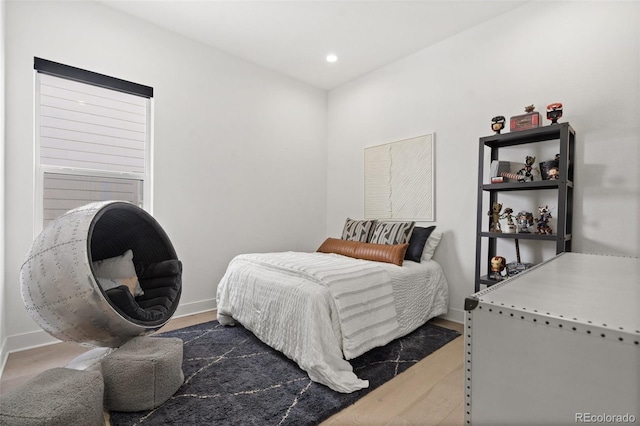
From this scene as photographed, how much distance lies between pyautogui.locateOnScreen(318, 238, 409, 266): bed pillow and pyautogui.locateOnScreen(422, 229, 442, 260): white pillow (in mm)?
338

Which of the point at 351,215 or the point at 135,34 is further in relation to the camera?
the point at 351,215

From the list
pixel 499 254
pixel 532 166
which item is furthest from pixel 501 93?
pixel 499 254

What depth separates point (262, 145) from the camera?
3.73 metres

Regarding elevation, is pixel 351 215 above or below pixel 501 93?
below

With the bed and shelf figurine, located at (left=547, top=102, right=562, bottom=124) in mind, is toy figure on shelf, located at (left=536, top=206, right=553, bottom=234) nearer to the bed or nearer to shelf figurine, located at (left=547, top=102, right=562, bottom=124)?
shelf figurine, located at (left=547, top=102, right=562, bottom=124)

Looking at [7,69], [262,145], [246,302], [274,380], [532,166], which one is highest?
[7,69]

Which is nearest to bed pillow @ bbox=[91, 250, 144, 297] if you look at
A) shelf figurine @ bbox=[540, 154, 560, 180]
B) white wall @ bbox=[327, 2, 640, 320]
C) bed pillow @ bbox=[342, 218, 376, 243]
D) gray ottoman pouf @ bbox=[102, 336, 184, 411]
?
gray ottoman pouf @ bbox=[102, 336, 184, 411]

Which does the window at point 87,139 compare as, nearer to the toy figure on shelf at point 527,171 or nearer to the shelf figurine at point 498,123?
the shelf figurine at point 498,123

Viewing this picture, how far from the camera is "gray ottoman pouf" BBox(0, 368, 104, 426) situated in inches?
44.7

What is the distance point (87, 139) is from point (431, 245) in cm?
322

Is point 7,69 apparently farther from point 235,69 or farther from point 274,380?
point 274,380

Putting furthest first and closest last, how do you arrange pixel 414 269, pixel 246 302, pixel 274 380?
1. pixel 414 269
2. pixel 246 302
3. pixel 274 380

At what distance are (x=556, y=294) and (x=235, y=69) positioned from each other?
3557 mm

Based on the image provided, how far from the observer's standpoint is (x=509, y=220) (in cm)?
255
